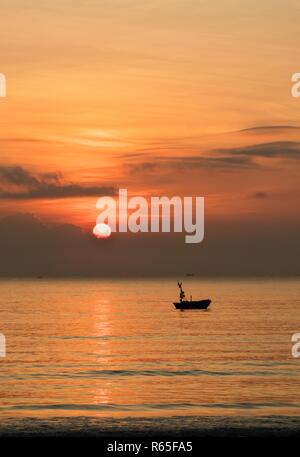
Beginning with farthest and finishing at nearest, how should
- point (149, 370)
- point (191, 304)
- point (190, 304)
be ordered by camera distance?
point (191, 304), point (190, 304), point (149, 370)

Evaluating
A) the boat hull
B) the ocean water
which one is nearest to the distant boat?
the boat hull

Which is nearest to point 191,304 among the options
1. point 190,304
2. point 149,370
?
point 190,304

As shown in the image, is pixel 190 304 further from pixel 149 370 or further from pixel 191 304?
pixel 149 370

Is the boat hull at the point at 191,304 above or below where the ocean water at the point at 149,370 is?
above

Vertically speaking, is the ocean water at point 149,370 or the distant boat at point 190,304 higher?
the distant boat at point 190,304

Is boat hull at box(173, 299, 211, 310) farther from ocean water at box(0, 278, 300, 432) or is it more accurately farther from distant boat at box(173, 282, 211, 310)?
ocean water at box(0, 278, 300, 432)

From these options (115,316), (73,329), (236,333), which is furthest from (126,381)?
(115,316)

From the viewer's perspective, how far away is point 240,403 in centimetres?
5444

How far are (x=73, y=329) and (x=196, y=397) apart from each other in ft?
258

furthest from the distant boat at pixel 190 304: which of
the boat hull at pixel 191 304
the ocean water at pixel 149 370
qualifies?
the ocean water at pixel 149 370

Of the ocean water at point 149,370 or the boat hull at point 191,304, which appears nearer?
the ocean water at point 149,370

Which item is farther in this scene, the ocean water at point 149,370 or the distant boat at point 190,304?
the distant boat at point 190,304

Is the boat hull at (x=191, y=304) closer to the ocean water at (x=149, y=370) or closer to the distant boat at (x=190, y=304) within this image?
the distant boat at (x=190, y=304)
